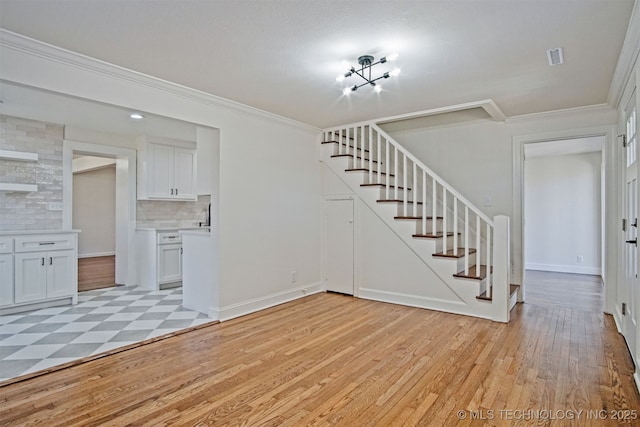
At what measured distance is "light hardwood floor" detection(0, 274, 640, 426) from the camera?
2008 millimetres

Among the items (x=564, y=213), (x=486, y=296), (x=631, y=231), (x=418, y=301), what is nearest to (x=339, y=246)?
(x=418, y=301)

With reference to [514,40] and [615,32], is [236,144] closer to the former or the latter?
[514,40]

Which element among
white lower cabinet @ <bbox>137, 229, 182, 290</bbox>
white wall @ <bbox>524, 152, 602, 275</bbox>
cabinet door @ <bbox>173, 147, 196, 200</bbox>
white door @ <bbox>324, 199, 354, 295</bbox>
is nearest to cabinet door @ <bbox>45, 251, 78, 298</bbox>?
white lower cabinet @ <bbox>137, 229, 182, 290</bbox>

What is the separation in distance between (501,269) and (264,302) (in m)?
2.71

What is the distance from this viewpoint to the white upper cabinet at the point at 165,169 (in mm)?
5422

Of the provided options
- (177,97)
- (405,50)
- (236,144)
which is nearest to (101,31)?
(177,97)

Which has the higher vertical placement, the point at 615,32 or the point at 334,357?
the point at 615,32

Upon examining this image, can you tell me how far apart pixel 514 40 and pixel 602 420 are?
2.47 meters

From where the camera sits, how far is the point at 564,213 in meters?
6.82

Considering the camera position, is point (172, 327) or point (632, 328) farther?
point (172, 327)

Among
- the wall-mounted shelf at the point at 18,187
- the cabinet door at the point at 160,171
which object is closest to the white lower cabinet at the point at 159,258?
the cabinet door at the point at 160,171

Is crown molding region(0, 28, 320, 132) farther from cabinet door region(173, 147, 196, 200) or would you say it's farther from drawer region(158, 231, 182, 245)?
drawer region(158, 231, 182, 245)

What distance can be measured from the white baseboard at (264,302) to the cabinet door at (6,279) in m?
2.26

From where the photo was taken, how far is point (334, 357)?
111 inches
